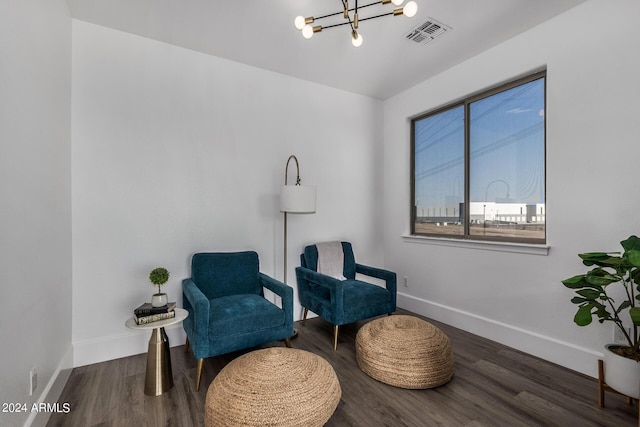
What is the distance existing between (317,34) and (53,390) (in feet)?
10.7

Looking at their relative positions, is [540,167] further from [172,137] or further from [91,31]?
[91,31]

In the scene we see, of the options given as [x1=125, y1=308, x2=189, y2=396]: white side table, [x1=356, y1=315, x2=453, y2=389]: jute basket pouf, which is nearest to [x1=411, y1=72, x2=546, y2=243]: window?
[x1=356, y1=315, x2=453, y2=389]: jute basket pouf

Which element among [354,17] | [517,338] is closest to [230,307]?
[354,17]

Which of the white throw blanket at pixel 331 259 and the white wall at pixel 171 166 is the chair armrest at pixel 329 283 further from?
the white wall at pixel 171 166

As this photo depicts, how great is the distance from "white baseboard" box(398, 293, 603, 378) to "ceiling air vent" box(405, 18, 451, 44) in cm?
268

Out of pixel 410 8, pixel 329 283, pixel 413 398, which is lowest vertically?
pixel 413 398

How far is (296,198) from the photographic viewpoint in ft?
8.98

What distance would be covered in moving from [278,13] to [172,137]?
55.6 inches

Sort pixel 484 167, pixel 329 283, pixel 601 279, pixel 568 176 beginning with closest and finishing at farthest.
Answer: pixel 601 279 < pixel 568 176 < pixel 329 283 < pixel 484 167

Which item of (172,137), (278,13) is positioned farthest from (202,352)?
(278,13)

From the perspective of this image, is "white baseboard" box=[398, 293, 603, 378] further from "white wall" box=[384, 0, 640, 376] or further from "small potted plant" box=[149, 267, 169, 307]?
"small potted plant" box=[149, 267, 169, 307]

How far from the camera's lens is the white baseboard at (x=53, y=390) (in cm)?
155

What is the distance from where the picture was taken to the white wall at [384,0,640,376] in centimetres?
204

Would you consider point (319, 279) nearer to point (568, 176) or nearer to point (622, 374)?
point (622, 374)
